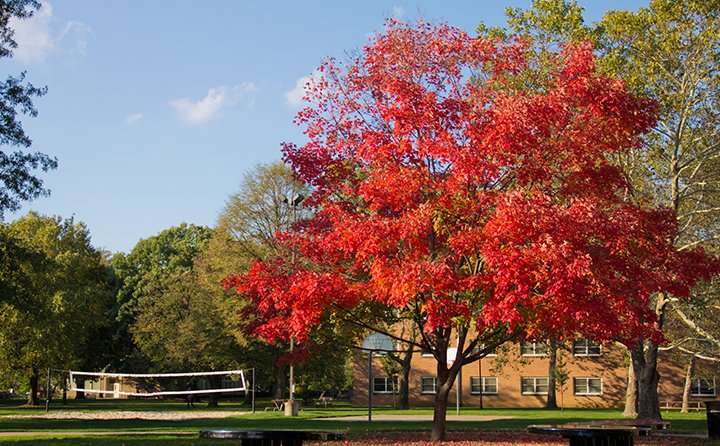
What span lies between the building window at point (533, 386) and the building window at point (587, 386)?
2.09 metres

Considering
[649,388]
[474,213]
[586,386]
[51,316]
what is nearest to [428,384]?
[586,386]

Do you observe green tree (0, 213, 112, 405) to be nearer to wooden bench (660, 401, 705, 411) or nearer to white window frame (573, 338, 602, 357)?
white window frame (573, 338, 602, 357)

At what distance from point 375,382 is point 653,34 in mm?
37371

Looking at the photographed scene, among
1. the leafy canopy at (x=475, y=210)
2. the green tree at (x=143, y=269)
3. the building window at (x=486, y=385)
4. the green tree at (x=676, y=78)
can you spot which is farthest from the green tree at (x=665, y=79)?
the green tree at (x=143, y=269)

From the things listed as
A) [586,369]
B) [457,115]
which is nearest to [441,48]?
[457,115]

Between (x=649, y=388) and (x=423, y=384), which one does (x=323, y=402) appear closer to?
(x=423, y=384)

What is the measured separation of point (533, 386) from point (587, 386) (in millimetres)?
3641

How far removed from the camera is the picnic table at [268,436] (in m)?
10.7

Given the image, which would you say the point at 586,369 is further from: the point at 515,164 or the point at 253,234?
the point at 515,164

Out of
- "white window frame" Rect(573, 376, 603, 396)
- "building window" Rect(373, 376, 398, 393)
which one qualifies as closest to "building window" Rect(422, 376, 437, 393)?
"building window" Rect(373, 376, 398, 393)

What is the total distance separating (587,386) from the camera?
54375 millimetres

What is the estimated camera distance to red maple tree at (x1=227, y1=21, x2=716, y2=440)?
13.9m

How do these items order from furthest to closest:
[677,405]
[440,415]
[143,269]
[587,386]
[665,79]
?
[143,269] < [587,386] < [677,405] < [665,79] < [440,415]

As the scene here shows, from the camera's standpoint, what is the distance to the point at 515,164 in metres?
16.1
